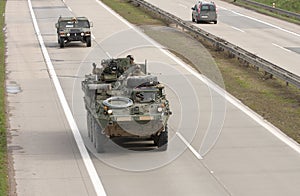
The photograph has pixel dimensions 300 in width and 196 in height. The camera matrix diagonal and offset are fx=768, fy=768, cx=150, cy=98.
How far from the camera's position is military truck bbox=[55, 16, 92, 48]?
45.9 meters

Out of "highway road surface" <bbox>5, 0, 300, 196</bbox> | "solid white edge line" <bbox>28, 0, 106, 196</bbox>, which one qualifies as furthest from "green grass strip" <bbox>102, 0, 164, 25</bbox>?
"highway road surface" <bbox>5, 0, 300, 196</bbox>

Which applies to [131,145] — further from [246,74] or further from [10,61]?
[10,61]

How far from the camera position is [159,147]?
23.0m

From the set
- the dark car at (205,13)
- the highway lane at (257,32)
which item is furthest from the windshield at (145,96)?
the dark car at (205,13)

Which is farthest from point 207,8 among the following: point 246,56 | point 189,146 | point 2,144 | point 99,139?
point 99,139

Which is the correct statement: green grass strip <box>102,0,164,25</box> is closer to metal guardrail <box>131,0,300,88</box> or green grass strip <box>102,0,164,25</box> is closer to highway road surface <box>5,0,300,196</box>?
metal guardrail <box>131,0,300,88</box>

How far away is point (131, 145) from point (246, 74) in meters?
15.1

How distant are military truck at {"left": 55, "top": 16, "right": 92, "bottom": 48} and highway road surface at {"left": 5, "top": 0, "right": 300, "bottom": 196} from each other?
5.43 meters

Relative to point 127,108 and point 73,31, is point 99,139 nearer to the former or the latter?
point 127,108

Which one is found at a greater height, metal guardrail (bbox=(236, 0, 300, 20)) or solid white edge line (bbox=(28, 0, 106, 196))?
solid white edge line (bbox=(28, 0, 106, 196))

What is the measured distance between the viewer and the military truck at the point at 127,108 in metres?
21.6

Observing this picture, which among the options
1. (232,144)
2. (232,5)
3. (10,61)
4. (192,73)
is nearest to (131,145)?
(232,144)

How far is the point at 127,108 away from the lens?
21703mm

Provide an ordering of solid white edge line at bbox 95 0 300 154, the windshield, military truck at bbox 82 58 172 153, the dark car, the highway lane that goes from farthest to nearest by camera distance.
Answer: the dark car
the highway lane
solid white edge line at bbox 95 0 300 154
the windshield
military truck at bbox 82 58 172 153
